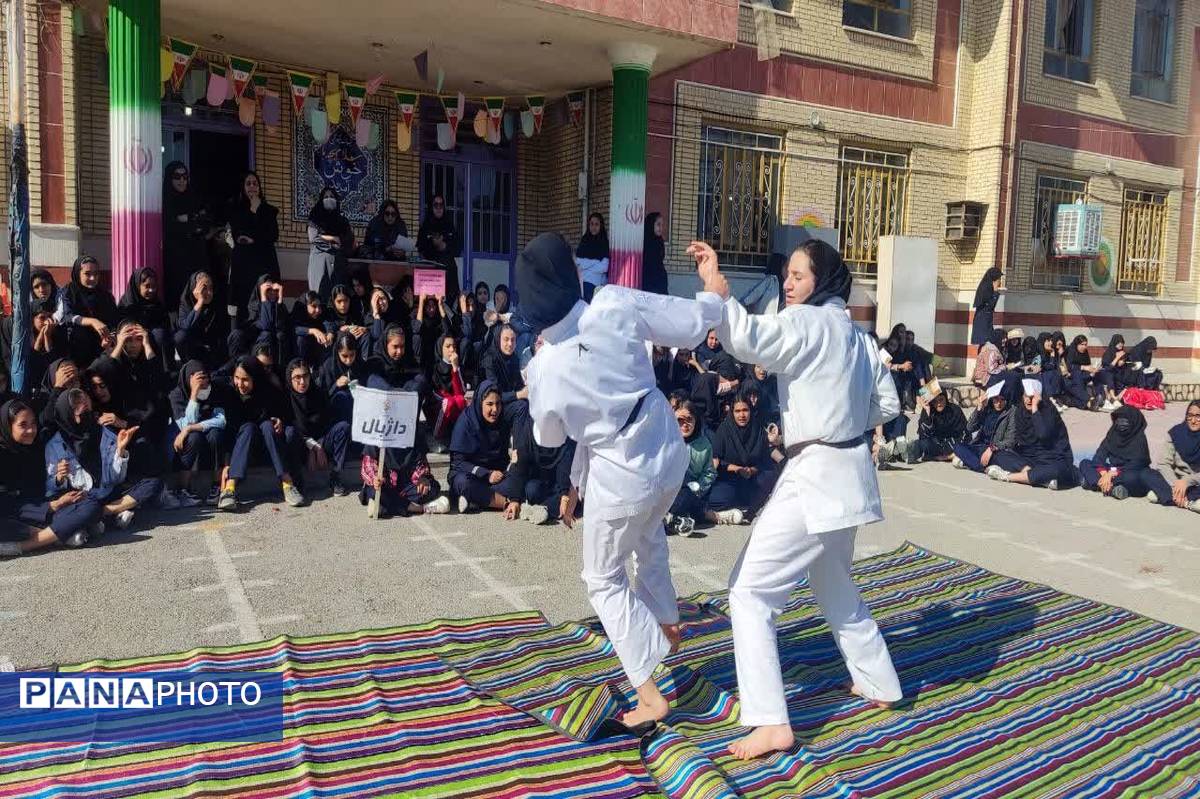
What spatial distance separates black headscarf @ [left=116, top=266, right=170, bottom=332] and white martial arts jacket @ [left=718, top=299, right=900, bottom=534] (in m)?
5.68

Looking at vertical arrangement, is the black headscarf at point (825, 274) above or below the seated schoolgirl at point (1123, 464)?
above

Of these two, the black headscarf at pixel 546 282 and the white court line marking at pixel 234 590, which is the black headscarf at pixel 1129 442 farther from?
the white court line marking at pixel 234 590

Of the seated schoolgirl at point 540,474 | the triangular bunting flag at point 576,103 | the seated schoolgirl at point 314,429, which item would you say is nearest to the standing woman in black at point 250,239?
the seated schoolgirl at point 314,429

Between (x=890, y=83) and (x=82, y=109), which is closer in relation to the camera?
(x=82, y=109)

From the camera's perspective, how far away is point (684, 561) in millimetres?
5785

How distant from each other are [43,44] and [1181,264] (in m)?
18.6

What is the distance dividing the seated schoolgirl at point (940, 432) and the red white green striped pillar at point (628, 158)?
3.49 metres

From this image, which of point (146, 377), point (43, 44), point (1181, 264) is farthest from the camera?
point (1181, 264)

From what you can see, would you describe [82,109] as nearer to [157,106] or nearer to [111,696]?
[157,106]

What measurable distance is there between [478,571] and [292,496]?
1977 mm

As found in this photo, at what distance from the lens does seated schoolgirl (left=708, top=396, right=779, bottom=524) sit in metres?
7.02

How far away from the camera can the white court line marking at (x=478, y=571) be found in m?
4.89

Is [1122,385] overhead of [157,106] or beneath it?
beneath

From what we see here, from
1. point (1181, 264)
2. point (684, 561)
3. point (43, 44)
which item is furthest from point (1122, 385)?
point (43, 44)
